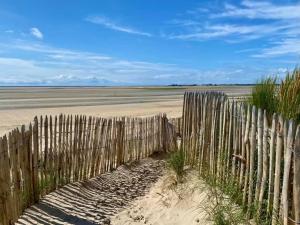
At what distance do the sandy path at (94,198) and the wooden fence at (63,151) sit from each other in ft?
0.54

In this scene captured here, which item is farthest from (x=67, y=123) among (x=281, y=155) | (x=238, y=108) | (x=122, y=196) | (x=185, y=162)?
(x=281, y=155)

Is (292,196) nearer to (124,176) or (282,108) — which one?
(282,108)

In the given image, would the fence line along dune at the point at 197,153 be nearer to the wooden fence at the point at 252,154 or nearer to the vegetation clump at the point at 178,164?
the wooden fence at the point at 252,154

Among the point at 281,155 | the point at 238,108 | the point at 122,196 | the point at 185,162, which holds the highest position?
the point at 238,108

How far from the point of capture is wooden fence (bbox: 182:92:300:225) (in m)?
4.06

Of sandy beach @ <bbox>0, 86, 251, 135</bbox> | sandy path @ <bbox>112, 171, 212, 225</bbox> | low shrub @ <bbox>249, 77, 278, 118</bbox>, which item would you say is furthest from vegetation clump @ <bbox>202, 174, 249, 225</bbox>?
sandy beach @ <bbox>0, 86, 251, 135</bbox>

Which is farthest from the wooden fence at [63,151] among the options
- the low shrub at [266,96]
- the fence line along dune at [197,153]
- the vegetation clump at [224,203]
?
the low shrub at [266,96]

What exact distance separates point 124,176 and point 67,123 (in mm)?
2105

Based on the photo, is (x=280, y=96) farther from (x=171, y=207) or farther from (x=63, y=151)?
(x=63, y=151)

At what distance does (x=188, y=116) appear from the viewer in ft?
27.2

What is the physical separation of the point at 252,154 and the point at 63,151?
352 centimetres

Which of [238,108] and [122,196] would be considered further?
[122,196]

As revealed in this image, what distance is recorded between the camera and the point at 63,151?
720 cm

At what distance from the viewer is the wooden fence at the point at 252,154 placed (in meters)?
4.06
